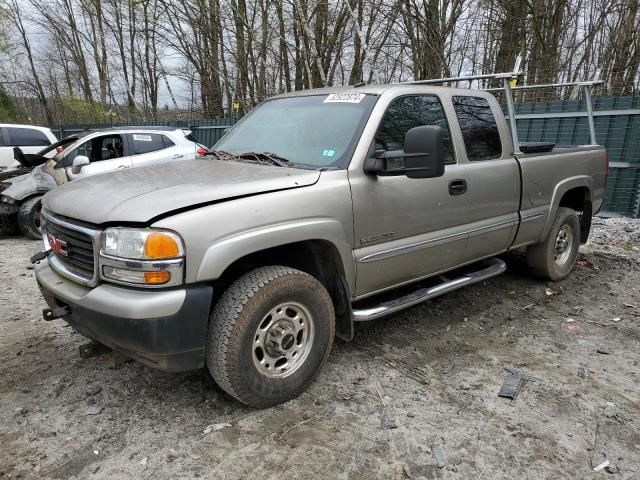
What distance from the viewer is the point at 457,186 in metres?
3.75

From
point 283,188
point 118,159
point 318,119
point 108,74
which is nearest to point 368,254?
point 283,188

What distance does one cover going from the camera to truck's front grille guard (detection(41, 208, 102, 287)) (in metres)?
2.49

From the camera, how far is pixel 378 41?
1518 cm

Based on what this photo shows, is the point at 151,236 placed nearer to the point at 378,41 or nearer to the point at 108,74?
the point at 378,41

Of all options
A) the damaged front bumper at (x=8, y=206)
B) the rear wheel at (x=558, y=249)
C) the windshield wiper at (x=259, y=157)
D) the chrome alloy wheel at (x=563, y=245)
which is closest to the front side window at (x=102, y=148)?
the damaged front bumper at (x=8, y=206)

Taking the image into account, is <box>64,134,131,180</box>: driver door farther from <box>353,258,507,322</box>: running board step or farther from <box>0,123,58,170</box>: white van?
<box>353,258,507,322</box>: running board step

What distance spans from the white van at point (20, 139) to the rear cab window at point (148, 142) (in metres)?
4.55

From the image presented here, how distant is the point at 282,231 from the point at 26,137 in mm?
11665

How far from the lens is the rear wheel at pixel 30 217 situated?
751 cm

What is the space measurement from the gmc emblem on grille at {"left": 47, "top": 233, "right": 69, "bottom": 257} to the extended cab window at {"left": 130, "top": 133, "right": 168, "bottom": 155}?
235 inches

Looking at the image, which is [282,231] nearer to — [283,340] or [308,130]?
[283,340]

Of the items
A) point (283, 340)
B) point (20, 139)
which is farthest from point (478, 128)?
point (20, 139)

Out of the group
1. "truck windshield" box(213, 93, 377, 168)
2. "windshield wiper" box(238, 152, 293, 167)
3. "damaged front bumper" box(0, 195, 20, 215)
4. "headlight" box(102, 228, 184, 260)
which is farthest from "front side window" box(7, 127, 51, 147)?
"headlight" box(102, 228, 184, 260)

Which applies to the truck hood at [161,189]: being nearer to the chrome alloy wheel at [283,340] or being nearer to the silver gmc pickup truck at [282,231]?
the silver gmc pickup truck at [282,231]
